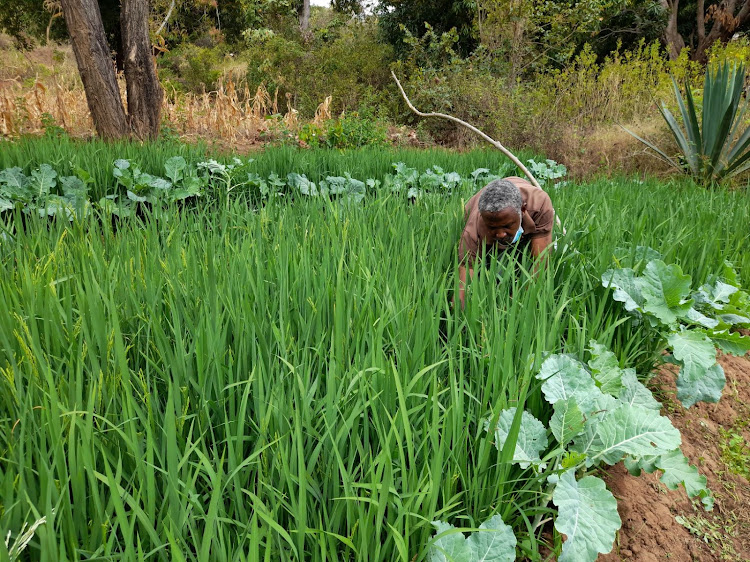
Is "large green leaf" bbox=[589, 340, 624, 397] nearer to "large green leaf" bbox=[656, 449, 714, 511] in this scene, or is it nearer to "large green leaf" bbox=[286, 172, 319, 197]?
"large green leaf" bbox=[656, 449, 714, 511]

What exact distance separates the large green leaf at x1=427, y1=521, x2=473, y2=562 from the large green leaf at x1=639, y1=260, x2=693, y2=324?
1037 mm

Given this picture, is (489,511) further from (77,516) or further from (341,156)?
(341,156)

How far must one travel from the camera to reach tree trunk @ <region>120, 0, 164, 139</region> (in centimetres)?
528

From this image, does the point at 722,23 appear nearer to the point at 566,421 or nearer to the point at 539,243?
the point at 539,243

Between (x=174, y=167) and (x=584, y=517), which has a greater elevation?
(x=174, y=167)

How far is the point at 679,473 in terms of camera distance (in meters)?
1.14

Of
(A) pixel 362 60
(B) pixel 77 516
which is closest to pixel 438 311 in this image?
(B) pixel 77 516

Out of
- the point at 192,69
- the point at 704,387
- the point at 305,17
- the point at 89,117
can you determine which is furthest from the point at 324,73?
the point at 704,387

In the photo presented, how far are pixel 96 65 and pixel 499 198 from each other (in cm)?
484

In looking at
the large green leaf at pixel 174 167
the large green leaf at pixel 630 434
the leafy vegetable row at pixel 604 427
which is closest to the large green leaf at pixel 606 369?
the leafy vegetable row at pixel 604 427

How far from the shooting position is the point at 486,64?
10.0 metres

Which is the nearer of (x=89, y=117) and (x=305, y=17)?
(x=89, y=117)

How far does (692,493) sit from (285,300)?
118cm

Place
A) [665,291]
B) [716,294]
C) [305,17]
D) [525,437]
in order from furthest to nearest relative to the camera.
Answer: [305,17], [716,294], [665,291], [525,437]
